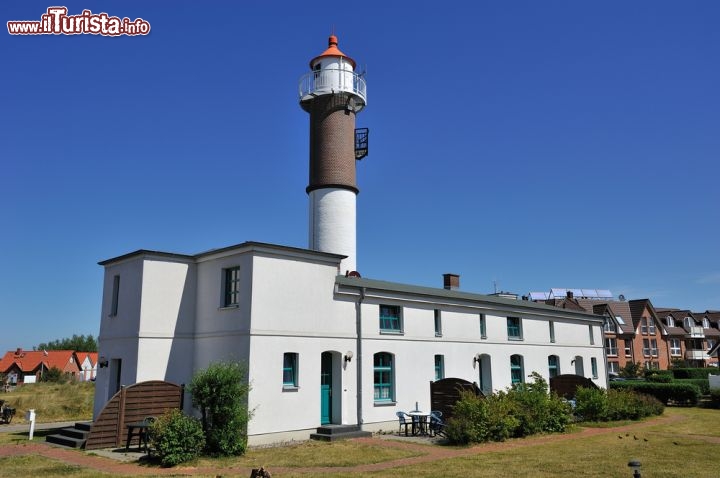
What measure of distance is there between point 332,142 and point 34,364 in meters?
67.3

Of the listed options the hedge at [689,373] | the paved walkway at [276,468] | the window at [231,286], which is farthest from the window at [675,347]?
the window at [231,286]

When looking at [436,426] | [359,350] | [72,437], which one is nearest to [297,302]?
[359,350]

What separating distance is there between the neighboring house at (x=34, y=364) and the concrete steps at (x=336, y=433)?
64170 mm

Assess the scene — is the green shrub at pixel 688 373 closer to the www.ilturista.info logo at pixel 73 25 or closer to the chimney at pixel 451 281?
the chimney at pixel 451 281

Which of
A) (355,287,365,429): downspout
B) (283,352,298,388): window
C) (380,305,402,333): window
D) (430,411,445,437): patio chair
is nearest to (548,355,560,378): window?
(380,305,402,333): window

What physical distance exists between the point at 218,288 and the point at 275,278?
224 centimetres

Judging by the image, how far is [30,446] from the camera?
16.6m

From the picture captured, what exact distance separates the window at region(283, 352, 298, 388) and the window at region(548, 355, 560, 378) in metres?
16.7

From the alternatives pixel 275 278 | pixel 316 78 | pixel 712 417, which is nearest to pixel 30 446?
pixel 275 278

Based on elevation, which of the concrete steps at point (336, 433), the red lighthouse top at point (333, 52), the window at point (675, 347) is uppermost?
the red lighthouse top at point (333, 52)

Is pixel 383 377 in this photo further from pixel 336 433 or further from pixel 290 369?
pixel 290 369

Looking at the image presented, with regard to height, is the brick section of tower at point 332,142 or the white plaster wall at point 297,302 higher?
the brick section of tower at point 332,142

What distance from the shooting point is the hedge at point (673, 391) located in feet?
100

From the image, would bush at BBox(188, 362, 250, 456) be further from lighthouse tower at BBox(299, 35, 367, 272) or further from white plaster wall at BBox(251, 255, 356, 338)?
lighthouse tower at BBox(299, 35, 367, 272)
